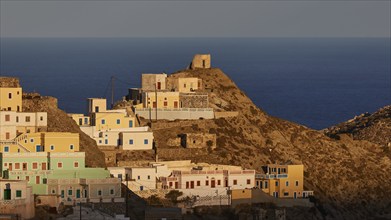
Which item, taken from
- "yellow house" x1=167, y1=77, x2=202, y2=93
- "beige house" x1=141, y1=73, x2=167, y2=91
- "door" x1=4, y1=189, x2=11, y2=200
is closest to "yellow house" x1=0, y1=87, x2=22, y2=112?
"beige house" x1=141, y1=73, x2=167, y2=91

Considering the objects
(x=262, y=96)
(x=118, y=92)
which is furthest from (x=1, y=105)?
(x=262, y=96)

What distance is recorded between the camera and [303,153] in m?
106

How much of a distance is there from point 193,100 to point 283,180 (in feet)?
31.6

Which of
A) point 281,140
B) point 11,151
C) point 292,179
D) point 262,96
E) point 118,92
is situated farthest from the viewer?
point 262,96

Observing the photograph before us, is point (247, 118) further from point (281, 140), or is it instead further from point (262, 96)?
point (262, 96)

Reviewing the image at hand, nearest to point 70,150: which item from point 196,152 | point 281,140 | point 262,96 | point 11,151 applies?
point 11,151

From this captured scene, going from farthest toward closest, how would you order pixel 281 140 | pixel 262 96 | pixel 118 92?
pixel 262 96
pixel 118 92
pixel 281 140

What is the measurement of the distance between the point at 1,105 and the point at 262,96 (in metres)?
89.6

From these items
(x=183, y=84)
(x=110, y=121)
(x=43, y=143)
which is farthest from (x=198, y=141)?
(x=43, y=143)

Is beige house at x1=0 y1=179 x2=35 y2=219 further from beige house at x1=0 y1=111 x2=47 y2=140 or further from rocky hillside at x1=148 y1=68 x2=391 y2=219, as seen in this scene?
rocky hillside at x1=148 y1=68 x2=391 y2=219

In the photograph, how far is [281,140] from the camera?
347ft

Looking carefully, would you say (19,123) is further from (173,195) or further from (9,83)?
(173,195)

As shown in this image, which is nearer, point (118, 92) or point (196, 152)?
point (196, 152)

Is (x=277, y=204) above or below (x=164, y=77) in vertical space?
below
